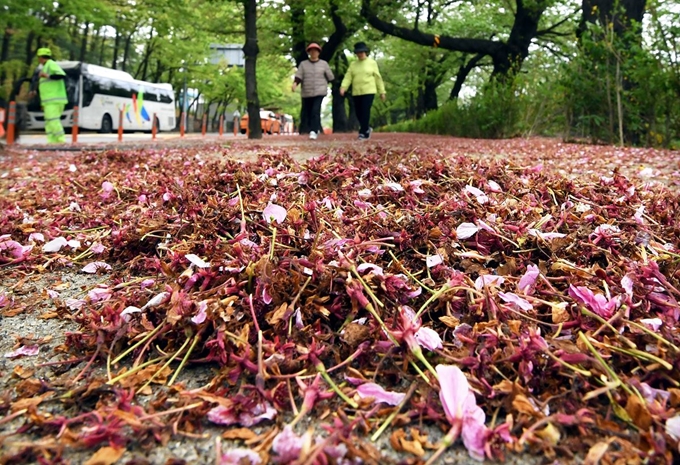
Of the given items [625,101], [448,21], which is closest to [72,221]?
[625,101]

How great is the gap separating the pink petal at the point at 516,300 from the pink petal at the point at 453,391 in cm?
41

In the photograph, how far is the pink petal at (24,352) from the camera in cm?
157

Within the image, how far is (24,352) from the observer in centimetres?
158

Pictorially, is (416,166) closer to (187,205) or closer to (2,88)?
(187,205)

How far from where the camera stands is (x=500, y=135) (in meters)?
13.0

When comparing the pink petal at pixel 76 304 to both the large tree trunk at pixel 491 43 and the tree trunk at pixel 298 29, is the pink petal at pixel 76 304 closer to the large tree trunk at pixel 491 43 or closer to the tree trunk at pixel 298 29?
the large tree trunk at pixel 491 43

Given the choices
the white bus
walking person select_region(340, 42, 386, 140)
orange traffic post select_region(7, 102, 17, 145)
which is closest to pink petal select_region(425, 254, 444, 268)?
walking person select_region(340, 42, 386, 140)

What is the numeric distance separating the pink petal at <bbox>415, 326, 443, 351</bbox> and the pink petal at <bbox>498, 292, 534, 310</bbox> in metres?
0.31

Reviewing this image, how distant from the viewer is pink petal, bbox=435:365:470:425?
1.14m

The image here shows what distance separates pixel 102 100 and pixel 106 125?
140 centimetres

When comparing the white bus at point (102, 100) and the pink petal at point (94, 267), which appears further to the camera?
the white bus at point (102, 100)

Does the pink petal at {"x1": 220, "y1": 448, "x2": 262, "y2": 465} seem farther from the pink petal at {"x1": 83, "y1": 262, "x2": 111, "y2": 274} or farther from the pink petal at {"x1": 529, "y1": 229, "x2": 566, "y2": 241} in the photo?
the pink petal at {"x1": 83, "y1": 262, "x2": 111, "y2": 274}

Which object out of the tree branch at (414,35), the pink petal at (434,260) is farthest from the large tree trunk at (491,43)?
the pink petal at (434,260)

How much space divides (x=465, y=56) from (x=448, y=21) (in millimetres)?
2609
